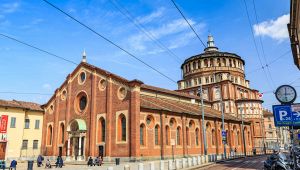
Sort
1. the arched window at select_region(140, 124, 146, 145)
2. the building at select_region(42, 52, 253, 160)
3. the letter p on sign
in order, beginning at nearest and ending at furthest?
the letter p on sign
the building at select_region(42, 52, 253, 160)
the arched window at select_region(140, 124, 146, 145)

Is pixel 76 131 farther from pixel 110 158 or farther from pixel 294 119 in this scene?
pixel 294 119

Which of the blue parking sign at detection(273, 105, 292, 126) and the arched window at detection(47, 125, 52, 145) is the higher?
the blue parking sign at detection(273, 105, 292, 126)

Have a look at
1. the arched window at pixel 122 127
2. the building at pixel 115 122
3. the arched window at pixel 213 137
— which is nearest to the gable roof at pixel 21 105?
the building at pixel 115 122

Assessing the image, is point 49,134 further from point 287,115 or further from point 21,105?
point 287,115

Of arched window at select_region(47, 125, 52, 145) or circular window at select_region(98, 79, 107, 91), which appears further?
arched window at select_region(47, 125, 52, 145)

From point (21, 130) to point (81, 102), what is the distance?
10.3 m

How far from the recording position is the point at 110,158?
96.2ft

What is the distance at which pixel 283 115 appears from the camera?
7.26 m

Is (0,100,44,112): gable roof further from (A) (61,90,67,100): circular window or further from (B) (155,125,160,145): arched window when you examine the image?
(B) (155,125,160,145): arched window

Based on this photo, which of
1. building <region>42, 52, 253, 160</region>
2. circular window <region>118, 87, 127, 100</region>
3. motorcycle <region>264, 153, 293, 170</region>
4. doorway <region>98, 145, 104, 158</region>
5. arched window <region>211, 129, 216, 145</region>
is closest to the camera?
motorcycle <region>264, 153, 293, 170</region>

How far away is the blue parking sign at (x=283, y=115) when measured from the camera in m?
7.16

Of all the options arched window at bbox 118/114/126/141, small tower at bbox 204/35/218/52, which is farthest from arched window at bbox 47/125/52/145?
small tower at bbox 204/35/218/52

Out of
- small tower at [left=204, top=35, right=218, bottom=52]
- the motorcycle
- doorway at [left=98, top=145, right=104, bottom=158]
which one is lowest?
doorway at [left=98, top=145, right=104, bottom=158]

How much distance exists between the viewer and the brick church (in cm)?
2927
